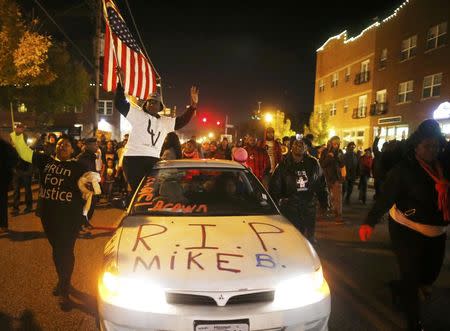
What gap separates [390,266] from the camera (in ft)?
19.2

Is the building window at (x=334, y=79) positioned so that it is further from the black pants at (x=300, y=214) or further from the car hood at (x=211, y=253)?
the car hood at (x=211, y=253)

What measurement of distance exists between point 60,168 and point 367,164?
1088 centimetres

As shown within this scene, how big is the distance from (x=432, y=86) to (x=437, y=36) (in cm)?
273

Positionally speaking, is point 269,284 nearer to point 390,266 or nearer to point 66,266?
point 66,266

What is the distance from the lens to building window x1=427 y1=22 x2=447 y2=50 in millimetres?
21594

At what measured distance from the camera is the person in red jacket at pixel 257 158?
27.6ft

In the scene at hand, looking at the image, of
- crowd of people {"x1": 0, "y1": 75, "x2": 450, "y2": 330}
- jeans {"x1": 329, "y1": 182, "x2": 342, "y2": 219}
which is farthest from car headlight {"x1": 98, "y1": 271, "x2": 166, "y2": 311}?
jeans {"x1": 329, "y1": 182, "x2": 342, "y2": 219}

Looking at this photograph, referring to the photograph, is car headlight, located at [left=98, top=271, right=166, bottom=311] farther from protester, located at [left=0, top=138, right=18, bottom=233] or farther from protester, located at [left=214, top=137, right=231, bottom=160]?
protester, located at [left=214, top=137, right=231, bottom=160]

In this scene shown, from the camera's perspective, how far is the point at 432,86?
74.0ft

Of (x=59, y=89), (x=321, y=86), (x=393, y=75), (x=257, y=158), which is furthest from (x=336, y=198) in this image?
(x=321, y=86)

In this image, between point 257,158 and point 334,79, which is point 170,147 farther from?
point 334,79

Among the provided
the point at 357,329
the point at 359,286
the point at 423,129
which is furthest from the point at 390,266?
the point at 423,129

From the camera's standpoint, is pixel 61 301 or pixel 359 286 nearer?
pixel 61 301

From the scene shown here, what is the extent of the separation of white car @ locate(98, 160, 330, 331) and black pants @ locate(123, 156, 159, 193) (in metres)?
1.50
